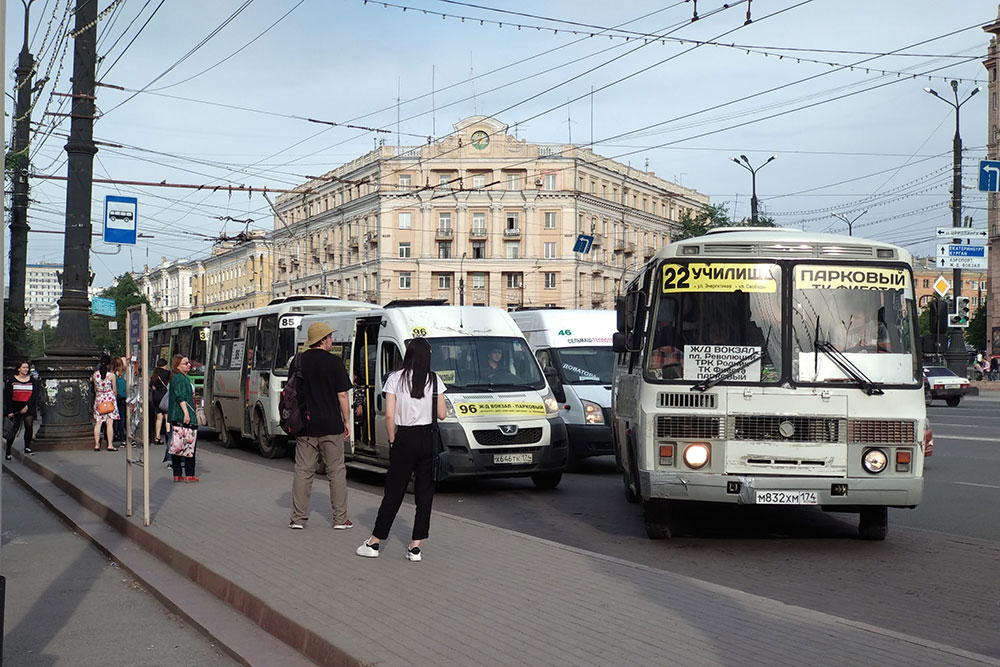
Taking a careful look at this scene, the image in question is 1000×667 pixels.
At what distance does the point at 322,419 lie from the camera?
Result: 33.0ft

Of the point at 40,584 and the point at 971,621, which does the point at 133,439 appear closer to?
the point at 40,584

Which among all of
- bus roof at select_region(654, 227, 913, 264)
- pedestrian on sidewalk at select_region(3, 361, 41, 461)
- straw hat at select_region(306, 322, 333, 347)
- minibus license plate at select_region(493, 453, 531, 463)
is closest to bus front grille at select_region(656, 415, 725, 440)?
bus roof at select_region(654, 227, 913, 264)

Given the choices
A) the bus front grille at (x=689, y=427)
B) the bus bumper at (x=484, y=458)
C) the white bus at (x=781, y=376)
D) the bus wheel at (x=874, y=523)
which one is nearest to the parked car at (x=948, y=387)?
the bus bumper at (x=484, y=458)

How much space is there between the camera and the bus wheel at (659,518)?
1018 cm

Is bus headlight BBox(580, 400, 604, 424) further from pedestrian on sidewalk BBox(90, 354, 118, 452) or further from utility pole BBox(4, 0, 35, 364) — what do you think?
utility pole BBox(4, 0, 35, 364)

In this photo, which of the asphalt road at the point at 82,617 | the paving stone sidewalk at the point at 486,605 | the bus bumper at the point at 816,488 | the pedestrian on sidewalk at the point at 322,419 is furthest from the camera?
the pedestrian on sidewalk at the point at 322,419

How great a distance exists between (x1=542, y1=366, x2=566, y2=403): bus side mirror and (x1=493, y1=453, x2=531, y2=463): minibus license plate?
2399 millimetres

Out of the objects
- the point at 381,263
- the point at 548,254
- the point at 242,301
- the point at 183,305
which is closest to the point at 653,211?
the point at 548,254

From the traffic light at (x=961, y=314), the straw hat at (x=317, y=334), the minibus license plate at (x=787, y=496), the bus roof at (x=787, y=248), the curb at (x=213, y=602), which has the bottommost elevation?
the curb at (x=213, y=602)

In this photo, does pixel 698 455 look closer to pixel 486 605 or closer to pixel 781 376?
pixel 781 376

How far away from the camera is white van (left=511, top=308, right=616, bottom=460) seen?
16.6m

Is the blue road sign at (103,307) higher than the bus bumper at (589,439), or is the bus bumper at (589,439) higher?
the blue road sign at (103,307)

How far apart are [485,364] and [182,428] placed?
4.03 metres

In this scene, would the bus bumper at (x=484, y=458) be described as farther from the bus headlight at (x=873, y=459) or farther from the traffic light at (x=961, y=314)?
the traffic light at (x=961, y=314)
